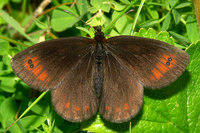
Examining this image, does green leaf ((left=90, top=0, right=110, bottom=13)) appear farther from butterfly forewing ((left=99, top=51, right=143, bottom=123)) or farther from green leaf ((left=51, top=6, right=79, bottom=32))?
butterfly forewing ((left=99, top=51, right=143, bottom=123))

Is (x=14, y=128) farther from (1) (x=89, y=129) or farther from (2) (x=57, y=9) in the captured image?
(2) (x=57, y=9)

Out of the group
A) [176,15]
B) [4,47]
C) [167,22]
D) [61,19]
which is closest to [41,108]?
[4,47]

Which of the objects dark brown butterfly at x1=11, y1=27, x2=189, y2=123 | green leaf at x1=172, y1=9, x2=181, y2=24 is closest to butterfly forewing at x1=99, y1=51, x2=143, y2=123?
dark brown butterfly at x1=11, y1=27, x2=189, y2=123

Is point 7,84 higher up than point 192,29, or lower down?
lower down

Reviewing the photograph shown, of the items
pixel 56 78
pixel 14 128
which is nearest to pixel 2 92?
pixel 14 128

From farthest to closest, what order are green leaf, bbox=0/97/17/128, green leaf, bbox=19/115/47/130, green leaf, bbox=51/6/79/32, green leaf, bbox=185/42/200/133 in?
green leaf, bbox=51/6/79/32
green leaf, bbox=0/97/17/128
green leaf, bbox=19/115/47/130
green leaf, bbox=185/42/200/133

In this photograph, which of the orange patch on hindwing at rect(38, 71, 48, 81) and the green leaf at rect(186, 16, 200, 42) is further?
the green leaf at rect(186, 16, 200, 42)

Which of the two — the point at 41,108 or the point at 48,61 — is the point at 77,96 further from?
the point at 41,108
